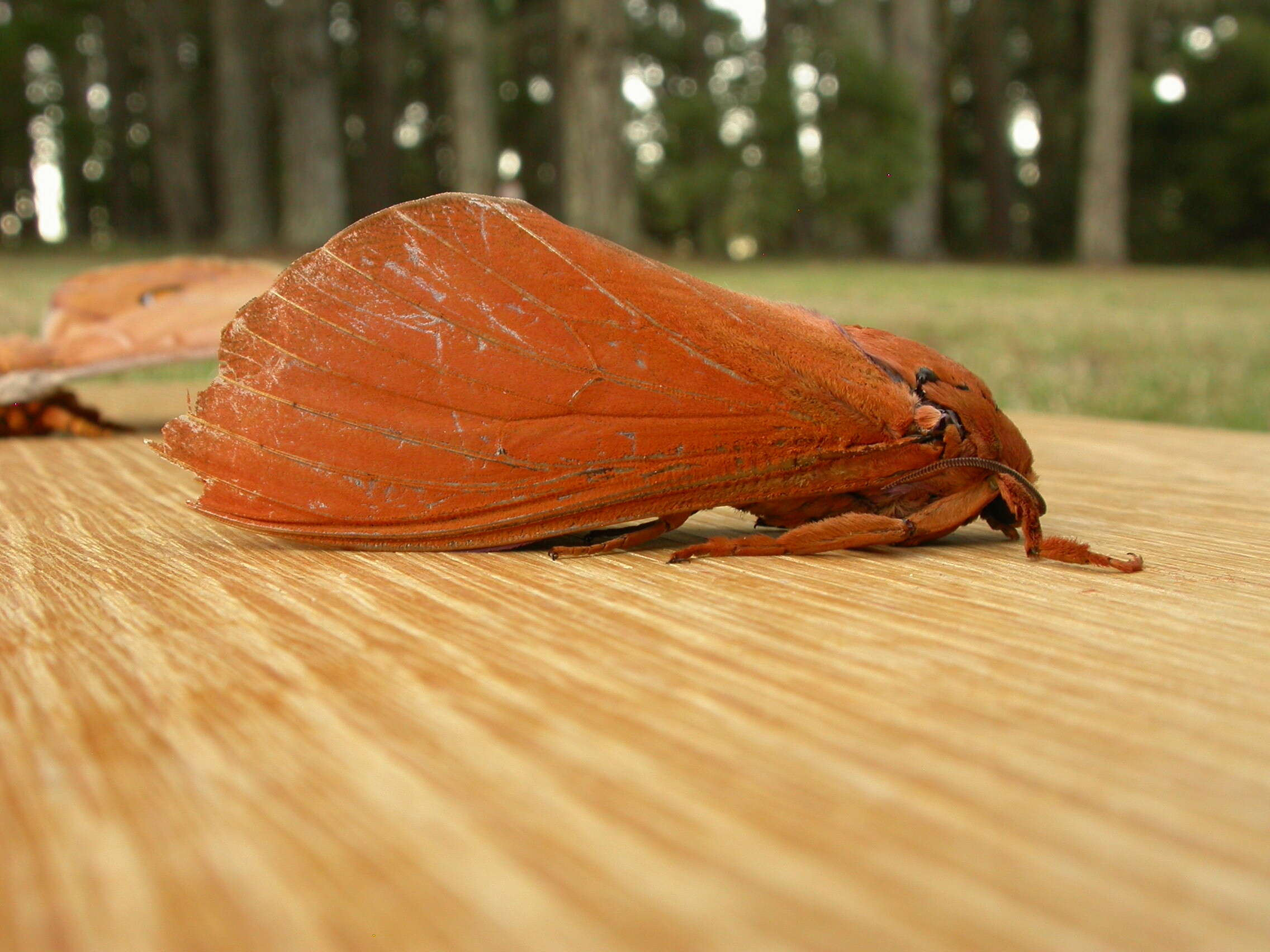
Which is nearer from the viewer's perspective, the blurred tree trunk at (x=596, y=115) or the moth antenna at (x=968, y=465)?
the moth antenna at (x=968, y=465)

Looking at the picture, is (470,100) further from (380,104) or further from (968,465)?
(968,465)

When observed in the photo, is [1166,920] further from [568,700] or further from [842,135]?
[842,135]

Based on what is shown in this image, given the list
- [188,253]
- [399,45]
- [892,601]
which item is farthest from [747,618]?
[399,45]

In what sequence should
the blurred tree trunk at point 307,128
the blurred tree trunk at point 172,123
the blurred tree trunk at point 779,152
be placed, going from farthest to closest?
the blurred tree trunk at point 172,123
the blurred tree trunk at point 779,152
the blurred tree trunk at point 307,128

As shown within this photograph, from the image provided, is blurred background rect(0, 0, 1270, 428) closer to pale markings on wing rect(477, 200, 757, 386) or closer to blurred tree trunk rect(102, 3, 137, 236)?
blurred tree trunk rect(102, 3, 137, 236)

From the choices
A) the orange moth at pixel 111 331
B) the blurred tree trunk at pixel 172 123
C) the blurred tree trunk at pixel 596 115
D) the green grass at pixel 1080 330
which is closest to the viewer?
the orange moth at pixel 111 331

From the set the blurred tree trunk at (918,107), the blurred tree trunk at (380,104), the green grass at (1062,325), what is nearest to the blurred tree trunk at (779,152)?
the blurred tree trunk at (918,107)

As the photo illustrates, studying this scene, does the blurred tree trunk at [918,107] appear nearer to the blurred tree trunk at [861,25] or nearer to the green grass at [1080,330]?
the blurred tree trunk at [861,25]
